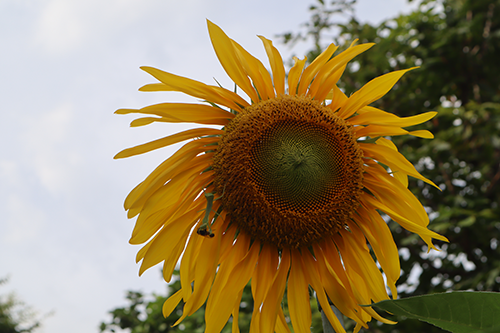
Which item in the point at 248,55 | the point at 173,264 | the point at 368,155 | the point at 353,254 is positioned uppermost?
the point at 248,55

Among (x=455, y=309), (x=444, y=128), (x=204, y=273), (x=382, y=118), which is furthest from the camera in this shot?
(x=444, y=128)

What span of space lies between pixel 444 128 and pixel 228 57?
10.6ft

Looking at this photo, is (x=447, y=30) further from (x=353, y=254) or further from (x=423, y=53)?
(x=353, y=254)

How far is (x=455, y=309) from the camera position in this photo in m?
0.64

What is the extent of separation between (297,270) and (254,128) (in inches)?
21.0

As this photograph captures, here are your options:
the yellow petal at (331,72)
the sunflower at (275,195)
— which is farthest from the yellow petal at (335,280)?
the yellow petal at (331,72)

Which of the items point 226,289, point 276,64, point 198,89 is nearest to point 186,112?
point 198,89

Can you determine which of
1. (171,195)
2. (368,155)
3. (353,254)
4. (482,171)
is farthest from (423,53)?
(171,195)

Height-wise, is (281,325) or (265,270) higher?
(265,270)

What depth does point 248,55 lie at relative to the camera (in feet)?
4.30

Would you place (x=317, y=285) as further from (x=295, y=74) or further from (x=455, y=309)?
(x=295, y=74)

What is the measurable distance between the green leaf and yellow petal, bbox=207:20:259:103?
2.99 feet

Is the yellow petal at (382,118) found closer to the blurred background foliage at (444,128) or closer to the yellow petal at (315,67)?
the yellow petal at (315,67)

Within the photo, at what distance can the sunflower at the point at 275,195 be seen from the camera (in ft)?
3.95
